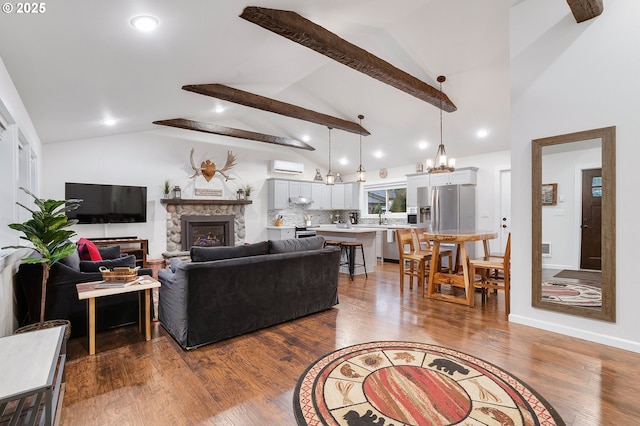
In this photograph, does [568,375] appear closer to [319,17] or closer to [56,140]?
[319,17]

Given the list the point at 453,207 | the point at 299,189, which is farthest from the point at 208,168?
the point at 453,207

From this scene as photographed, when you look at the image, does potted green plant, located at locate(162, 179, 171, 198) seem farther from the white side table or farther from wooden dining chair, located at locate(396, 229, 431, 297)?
the white side table

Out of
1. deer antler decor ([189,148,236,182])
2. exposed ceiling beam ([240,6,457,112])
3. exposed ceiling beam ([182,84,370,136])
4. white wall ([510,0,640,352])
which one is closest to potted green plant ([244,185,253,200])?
deer antler decor ([189,148,236,182])

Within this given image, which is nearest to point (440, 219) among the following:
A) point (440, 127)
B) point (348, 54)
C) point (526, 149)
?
point (440, 127)

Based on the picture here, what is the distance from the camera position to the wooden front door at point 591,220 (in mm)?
2836

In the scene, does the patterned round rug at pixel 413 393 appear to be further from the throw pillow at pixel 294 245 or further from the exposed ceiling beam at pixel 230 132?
the exposed ceiling beam at pixel 230 132

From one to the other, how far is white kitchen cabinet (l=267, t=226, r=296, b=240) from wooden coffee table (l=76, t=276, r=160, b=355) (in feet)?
16.1

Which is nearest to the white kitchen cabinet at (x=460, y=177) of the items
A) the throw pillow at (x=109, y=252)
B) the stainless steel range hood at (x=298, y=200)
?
the stainless steel range hood at (x=298, y=200)

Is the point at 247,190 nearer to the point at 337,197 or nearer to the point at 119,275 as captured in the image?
the point at 337,197

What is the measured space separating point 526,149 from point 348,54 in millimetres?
2137

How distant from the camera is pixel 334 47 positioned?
11.1 feet

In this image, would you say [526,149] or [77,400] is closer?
[77,400]

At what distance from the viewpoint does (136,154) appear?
6.33 m

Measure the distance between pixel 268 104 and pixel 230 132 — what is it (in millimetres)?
1987
